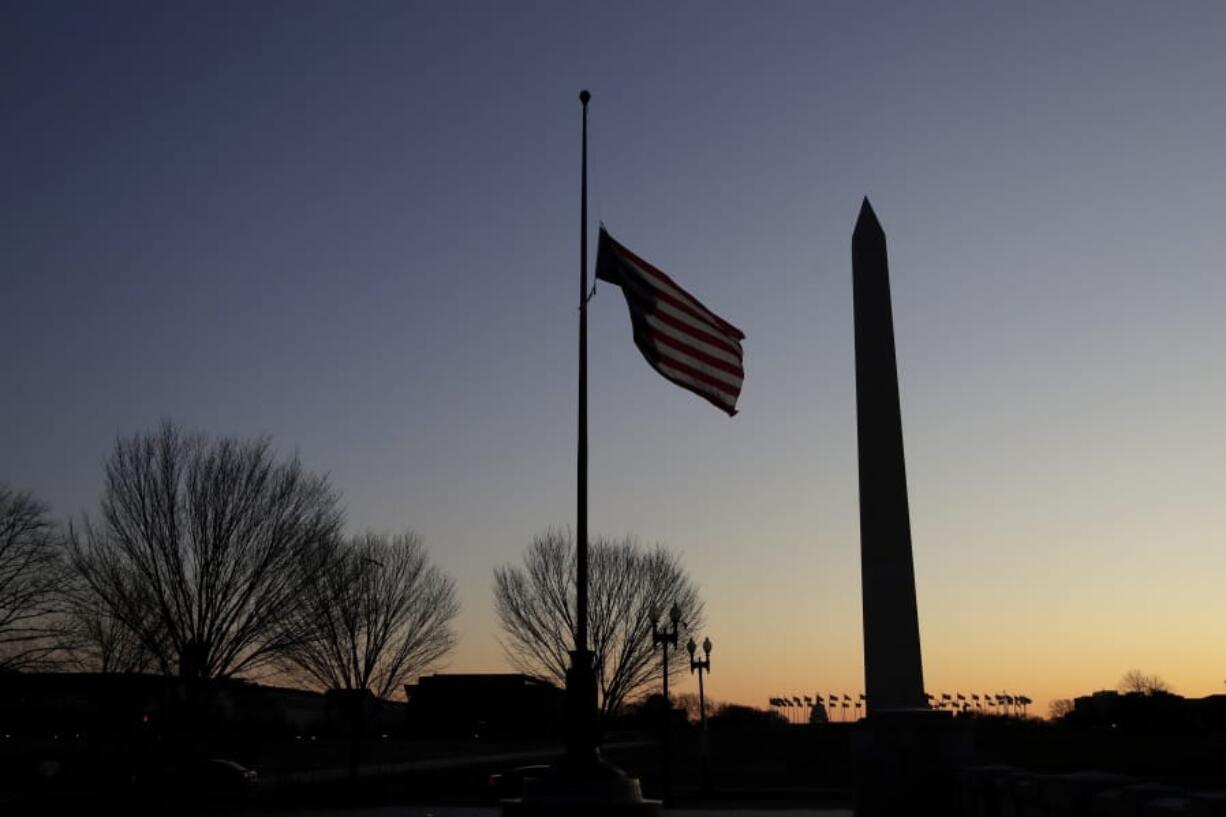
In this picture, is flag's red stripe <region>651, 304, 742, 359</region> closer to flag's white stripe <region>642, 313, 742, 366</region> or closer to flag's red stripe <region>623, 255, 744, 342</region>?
flag's white stripe <region>642, 313, 742, 366</region>

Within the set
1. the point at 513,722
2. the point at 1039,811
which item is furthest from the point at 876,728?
the point at 513,722

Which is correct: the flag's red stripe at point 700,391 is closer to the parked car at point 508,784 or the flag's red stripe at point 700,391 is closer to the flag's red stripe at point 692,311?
the flag's red stripe at point 692,311

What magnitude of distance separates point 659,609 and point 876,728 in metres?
30.8

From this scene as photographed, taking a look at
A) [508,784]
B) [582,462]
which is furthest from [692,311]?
[508,784]

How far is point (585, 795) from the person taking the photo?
1305cm

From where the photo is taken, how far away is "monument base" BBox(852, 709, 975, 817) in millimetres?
18422

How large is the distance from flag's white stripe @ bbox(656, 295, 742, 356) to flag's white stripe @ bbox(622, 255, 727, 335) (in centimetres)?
7

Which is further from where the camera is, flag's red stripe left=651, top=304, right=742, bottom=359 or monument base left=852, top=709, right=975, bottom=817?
monument base left=852, top=709, right=975, bottom=817

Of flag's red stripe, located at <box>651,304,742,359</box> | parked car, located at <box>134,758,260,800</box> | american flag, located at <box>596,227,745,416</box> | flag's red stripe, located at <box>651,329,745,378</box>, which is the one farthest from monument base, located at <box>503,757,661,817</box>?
parked car, located at <box>134,758,260,800</box>

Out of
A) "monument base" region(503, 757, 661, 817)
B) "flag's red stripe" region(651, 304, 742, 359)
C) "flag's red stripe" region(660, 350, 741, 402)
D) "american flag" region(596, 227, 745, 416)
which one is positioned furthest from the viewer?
"flag's red stripe" region(651, 304, 742, 359)

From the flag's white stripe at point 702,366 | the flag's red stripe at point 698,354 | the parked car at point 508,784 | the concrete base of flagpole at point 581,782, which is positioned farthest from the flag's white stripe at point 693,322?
the parked car at point 508,784

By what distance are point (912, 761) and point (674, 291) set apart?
8918 millimetres

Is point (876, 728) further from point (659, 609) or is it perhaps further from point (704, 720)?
point (659, 609)

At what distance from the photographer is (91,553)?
34.2 metres
